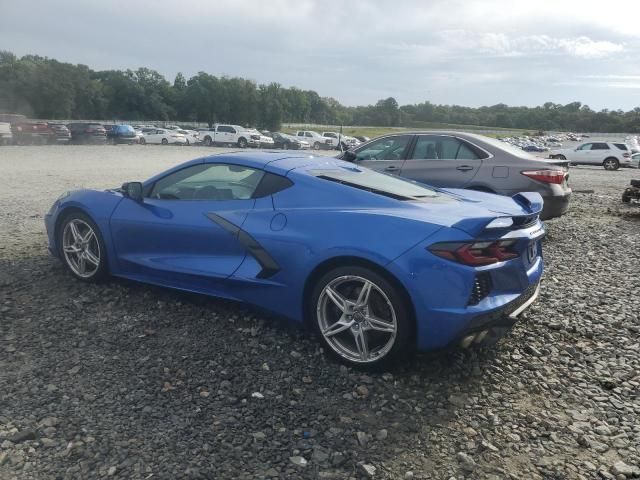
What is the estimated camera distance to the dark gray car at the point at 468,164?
7.12 meters

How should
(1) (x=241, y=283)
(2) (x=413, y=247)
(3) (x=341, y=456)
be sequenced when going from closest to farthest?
(3) (x=341, y=456)
(2) (x=413, y=247)
(1) (x=241, y=283)

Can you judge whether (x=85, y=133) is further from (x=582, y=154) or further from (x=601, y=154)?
(x=601, y=154)

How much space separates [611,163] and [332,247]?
3200cm

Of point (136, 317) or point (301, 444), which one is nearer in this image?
point (301, 444)

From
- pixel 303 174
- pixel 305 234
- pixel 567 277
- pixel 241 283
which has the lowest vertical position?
pixel 567 277

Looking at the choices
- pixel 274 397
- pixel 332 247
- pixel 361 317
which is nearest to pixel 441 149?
pixel 332 247

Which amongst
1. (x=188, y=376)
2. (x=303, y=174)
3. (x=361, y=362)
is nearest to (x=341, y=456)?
(x=361, y=362)

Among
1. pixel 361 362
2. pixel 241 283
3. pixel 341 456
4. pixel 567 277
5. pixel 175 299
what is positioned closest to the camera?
pixel 341 456

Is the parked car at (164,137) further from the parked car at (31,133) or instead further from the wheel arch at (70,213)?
the wheel arch at (70,213)

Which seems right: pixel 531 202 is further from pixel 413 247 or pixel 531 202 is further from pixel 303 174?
pixel 303 174

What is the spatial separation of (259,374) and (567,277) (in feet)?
12.8

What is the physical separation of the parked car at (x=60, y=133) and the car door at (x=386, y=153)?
35.2 metres

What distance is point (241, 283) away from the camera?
12.5 feet

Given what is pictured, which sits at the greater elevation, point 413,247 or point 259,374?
point 413,247
